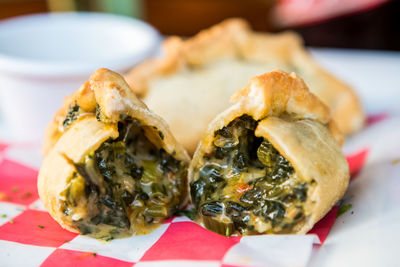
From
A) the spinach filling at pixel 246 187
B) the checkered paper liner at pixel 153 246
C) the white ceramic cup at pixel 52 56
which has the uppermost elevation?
the white ceramic cup at pixel 52 56

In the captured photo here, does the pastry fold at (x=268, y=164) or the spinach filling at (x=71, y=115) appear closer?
the pastry fold at (x=268, y=164)

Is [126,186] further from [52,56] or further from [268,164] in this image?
Answer: [52,56]

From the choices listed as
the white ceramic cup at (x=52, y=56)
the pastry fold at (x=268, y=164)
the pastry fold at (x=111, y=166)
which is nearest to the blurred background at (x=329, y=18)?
the white ceramic cup at (x=52, y=56)

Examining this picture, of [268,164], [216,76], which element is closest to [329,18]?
[216,76]

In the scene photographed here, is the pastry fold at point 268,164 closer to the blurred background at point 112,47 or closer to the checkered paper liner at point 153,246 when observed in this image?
the checkered paper liner at point 153,246

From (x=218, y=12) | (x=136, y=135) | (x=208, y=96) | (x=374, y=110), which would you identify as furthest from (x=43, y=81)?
(x=218, y=12)

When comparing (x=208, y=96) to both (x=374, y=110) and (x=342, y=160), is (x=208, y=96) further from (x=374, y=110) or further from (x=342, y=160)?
(x=374, y=110)

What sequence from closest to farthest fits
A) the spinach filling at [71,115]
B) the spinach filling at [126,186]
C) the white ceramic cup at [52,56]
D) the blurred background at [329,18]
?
the spinach filling at [126,186] → the spinach filling at [71,115] → the white ceramic cup at [52,56] → the blurred background at [329,18]
